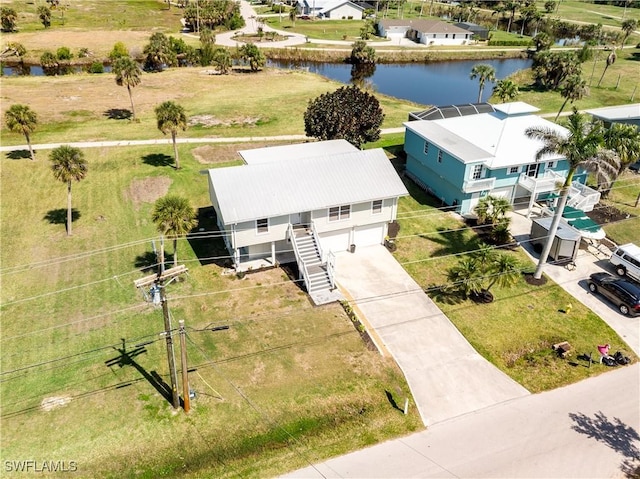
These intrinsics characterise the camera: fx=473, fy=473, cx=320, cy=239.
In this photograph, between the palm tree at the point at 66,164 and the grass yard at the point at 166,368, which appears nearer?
the grass yard at the point at 166,368

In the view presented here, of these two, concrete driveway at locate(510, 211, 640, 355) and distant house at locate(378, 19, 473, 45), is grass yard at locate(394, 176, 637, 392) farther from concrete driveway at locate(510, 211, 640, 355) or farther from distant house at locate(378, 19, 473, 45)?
distant house at locate(378, 19, 473, 45)

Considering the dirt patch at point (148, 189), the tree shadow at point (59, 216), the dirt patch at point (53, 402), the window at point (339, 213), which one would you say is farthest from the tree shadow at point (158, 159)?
the dirt patch at point (53, 402)

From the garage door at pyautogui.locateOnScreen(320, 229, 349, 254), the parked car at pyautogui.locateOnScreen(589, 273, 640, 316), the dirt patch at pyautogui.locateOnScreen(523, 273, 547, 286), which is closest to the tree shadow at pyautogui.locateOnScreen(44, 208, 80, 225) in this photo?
the garage door at pyautogui.locateOnScreen(320, 229, 349, 254)

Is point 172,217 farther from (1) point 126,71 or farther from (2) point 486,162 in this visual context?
(1) point 126,71

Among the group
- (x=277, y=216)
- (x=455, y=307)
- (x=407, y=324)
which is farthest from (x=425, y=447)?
(x=277, y=216)

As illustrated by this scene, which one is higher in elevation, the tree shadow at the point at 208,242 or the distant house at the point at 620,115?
the distant house at the point at 620,115

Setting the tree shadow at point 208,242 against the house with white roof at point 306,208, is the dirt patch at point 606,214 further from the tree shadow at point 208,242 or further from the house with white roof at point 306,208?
the tree shadow at point 208,242

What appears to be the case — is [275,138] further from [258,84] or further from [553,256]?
[553,256]
